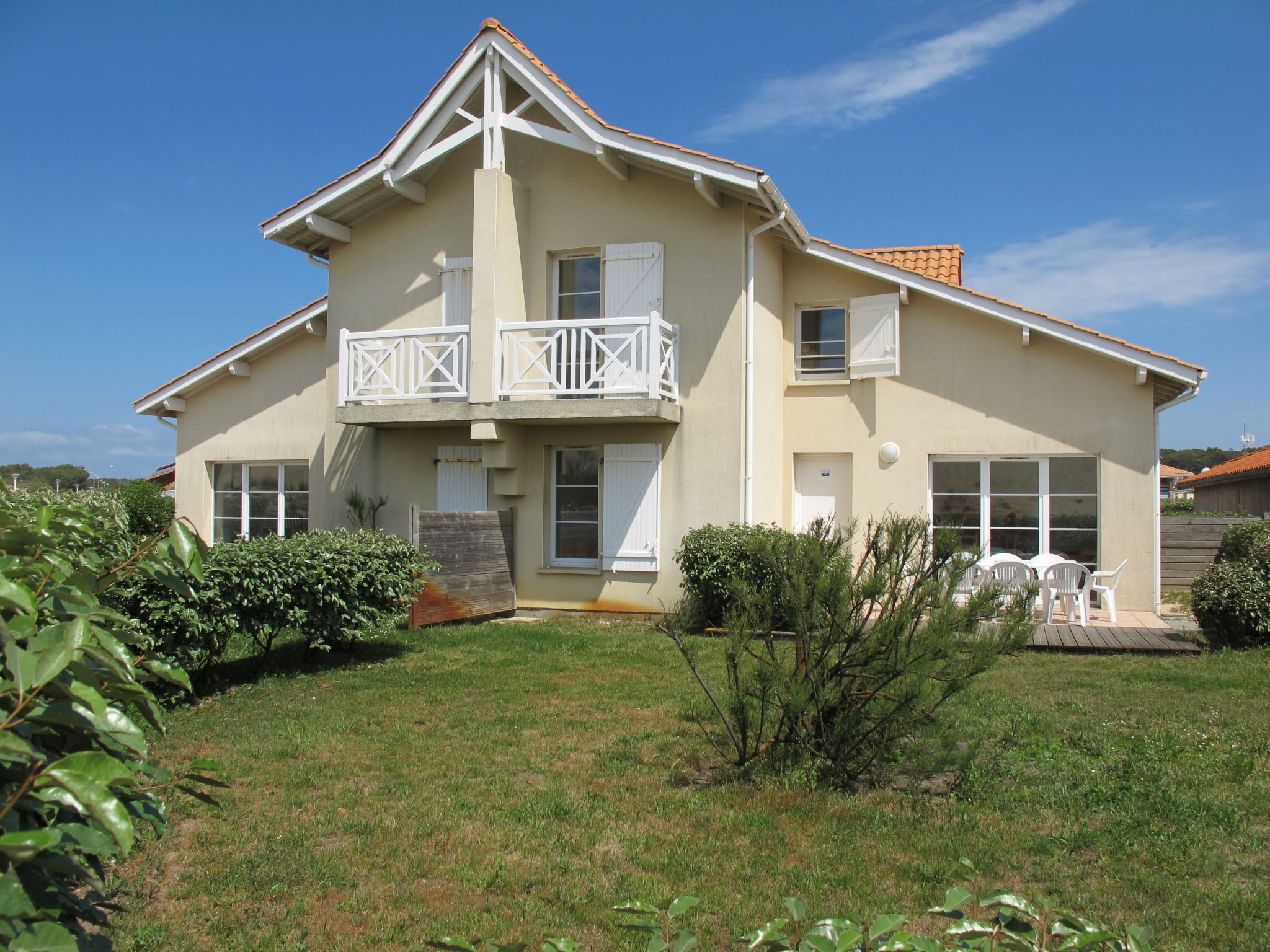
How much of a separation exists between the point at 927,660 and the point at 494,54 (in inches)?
443

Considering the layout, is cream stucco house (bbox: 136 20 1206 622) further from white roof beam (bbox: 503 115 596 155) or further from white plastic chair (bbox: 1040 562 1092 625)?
white plastic chair (bbox: 1040 562 1092 625)

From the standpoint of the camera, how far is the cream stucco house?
12.9 m

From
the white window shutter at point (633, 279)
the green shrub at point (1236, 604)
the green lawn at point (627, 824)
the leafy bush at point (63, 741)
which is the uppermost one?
the white window shutter at point (633, 279)

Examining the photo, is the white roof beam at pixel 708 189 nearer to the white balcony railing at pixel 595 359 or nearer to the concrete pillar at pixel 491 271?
the white balcony railing at pixel 595 359

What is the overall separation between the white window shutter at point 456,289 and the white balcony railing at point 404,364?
33 centimetres

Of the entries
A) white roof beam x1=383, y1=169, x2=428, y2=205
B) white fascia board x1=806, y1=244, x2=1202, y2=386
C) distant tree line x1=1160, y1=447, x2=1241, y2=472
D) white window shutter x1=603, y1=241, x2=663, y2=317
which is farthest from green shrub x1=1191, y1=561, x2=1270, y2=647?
distant tree line x1=1160, y1=447, x2=1241, y2=472

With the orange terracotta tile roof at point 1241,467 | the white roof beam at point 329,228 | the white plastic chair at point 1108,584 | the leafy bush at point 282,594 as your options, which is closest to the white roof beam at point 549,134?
the white roof beam at point 329,228

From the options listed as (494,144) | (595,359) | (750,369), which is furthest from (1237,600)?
(494,144)

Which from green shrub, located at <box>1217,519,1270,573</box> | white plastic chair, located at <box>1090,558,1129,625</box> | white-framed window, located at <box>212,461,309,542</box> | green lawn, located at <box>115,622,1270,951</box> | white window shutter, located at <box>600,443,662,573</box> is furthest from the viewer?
white-framed window, located at <box>212,461,309,542</box>

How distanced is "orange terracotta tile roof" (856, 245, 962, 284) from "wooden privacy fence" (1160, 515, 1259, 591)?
18.7 ft

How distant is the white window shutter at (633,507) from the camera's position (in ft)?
43.2

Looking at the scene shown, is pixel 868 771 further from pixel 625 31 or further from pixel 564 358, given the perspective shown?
pixel 625 31

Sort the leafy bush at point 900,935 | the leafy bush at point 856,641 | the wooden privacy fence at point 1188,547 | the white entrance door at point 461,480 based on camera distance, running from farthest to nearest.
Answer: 1. the wooden privacy fence at point 1188,547
2. the white entrance door at point 461,480
3. the leafy bush at point 856,641
4. the leafy bush at point 900,935

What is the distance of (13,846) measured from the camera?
134cm
